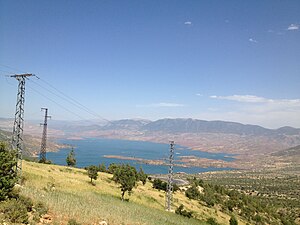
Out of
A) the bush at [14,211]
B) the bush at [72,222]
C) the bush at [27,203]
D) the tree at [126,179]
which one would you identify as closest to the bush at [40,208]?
the bush at [27,203]

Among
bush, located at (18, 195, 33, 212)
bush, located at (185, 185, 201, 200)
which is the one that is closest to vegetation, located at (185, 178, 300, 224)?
bush, located at (185, 185, 201, 200)

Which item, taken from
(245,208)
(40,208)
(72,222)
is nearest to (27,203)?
(40,208)

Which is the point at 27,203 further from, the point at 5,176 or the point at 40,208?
the point at 5,176

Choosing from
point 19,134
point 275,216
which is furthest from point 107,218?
point 275,216

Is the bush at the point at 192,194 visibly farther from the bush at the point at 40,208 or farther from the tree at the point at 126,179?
the bush at the point at 40,208

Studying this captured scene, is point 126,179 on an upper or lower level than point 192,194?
upper

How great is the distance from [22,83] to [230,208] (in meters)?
57.5

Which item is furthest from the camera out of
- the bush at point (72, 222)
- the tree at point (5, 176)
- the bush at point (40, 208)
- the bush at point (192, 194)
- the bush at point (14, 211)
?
the bush at point (192, 194)

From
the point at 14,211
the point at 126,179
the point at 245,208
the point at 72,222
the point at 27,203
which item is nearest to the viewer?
the point at 14,211

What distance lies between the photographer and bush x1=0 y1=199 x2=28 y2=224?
1273 centimetres

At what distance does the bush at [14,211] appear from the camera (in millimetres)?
12734

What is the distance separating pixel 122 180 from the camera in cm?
4000

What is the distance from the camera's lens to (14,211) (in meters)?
13.1

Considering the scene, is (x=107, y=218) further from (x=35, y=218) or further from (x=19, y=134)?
(x=19, y=134)
